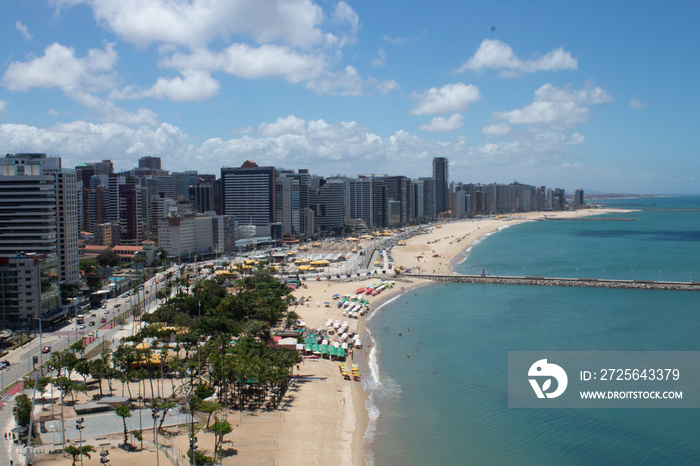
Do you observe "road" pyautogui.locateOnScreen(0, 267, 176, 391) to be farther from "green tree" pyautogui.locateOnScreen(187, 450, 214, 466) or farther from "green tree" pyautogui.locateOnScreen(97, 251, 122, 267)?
"green tree" pyautogui.locateOnScreen(97, 251, 122, 267)

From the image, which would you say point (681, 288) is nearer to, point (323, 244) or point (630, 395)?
point (630, 395)

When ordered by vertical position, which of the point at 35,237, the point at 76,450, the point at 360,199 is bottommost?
the point at 76,450

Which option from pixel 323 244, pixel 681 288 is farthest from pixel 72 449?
pixel 323 244

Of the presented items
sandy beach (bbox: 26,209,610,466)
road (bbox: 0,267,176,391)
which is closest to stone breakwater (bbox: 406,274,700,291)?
sandy beach (bbox: 26,209,610,466)

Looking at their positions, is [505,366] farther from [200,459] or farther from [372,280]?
[372,280]

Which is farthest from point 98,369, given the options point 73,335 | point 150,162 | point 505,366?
point 150,162

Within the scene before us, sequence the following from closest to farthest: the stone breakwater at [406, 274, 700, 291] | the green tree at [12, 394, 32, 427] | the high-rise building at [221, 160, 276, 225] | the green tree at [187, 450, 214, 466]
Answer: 1. the green tree at [187, 450, 214, 466]
2. the green tree at [12, 394, 32, 427]
3. the stone breakwater at [406, 274, 700, 291]
4. the high-rise building at [221, 160, 276, 225]
